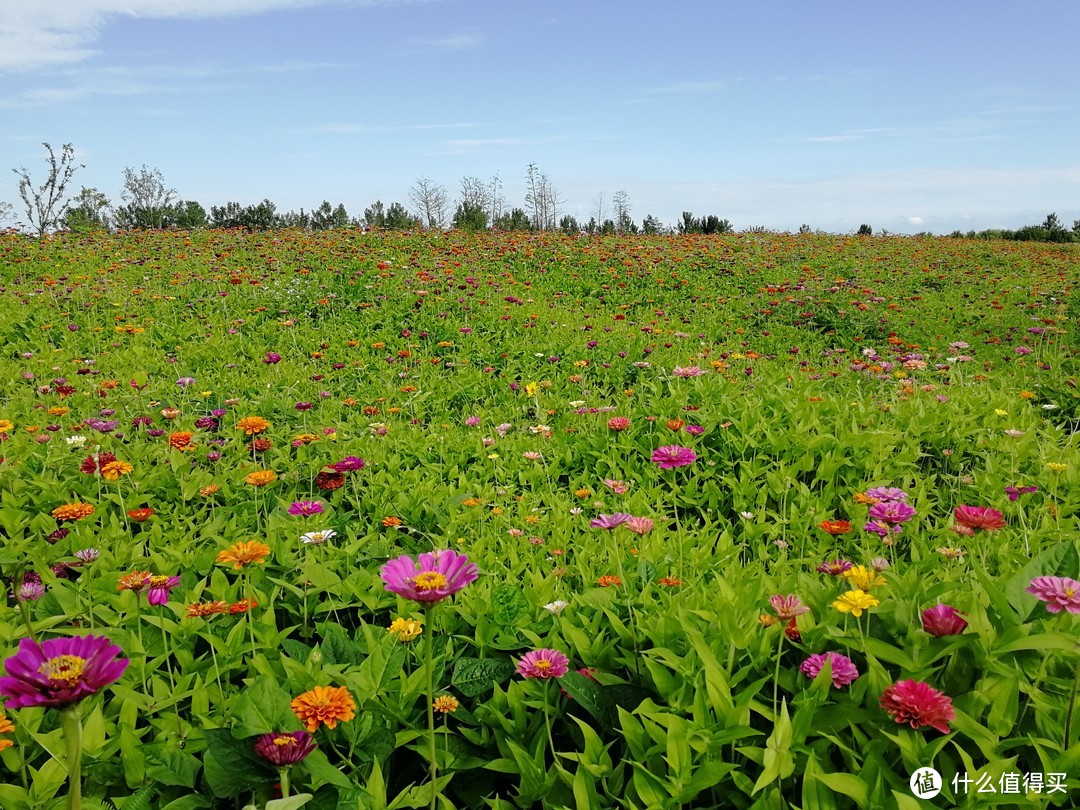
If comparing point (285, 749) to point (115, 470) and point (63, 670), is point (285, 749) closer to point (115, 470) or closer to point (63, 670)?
point (63, 670)

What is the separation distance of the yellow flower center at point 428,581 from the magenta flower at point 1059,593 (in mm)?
1031

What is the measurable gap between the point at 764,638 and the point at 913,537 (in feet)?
4.75

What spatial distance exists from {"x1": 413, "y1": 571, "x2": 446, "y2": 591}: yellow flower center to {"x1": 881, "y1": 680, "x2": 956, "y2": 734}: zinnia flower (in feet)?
2.70

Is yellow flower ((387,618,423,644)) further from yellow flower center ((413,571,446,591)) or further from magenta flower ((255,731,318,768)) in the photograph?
yellow flower center ((413,571,446,591))

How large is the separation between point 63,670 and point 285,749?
14.8 inches

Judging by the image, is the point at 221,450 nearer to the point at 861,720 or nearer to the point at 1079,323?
the point at 861,720

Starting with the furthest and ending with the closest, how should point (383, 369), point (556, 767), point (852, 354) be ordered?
point (852, 354) < point (383, 369) < point (556, 767)

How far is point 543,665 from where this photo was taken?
142 centimetres

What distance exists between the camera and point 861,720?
4.21ft

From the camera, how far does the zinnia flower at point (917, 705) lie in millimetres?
1135

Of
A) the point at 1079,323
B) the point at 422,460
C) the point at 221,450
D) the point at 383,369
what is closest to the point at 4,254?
the point at 383,369

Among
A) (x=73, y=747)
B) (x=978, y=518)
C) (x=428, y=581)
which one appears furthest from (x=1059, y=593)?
(x=73, y=747)

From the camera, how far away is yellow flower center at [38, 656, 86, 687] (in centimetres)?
82

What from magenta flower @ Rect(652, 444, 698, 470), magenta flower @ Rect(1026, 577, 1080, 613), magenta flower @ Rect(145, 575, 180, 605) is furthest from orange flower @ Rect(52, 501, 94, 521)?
magenta flower @ Rect(1026, 577, 1080, 613)
